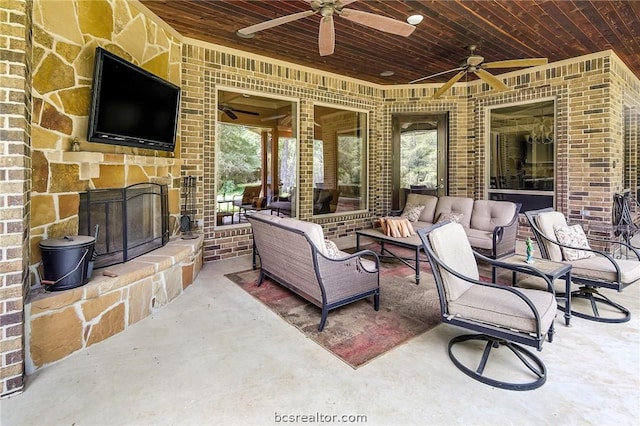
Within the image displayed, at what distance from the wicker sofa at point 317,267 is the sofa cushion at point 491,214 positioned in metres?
2.47

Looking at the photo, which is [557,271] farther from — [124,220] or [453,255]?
[124,220]

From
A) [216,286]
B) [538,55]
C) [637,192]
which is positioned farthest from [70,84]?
[637,192]

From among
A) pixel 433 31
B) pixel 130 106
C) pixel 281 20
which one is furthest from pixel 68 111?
pixel 433 31

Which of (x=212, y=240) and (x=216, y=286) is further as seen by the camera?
(x=212, y=240)

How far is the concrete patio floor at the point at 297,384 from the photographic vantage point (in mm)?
1812

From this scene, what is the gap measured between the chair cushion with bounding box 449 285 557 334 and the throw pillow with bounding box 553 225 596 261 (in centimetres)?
135

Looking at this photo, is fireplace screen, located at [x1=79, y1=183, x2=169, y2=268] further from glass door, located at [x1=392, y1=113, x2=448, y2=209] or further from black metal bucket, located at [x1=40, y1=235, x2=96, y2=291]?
glass door, located at [x1=392, y1=113, x2=448, y2=209]

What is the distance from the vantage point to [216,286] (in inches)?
155

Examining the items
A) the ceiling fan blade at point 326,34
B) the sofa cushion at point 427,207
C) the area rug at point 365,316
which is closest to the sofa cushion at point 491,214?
the sofa cushion at point 427,207

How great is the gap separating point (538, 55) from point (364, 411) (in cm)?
596

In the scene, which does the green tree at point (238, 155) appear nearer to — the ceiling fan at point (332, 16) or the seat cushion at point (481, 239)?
the ceiling fan at point (332, 16)

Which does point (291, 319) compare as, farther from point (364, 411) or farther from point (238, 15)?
A: point (238, 15)

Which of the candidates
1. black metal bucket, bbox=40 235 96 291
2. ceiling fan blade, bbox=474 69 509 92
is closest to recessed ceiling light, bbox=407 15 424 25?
ceiling fan blade, bbox=474 69 509 92

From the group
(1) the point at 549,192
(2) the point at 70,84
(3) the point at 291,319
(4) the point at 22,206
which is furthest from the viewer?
(1) the point at 549,192
